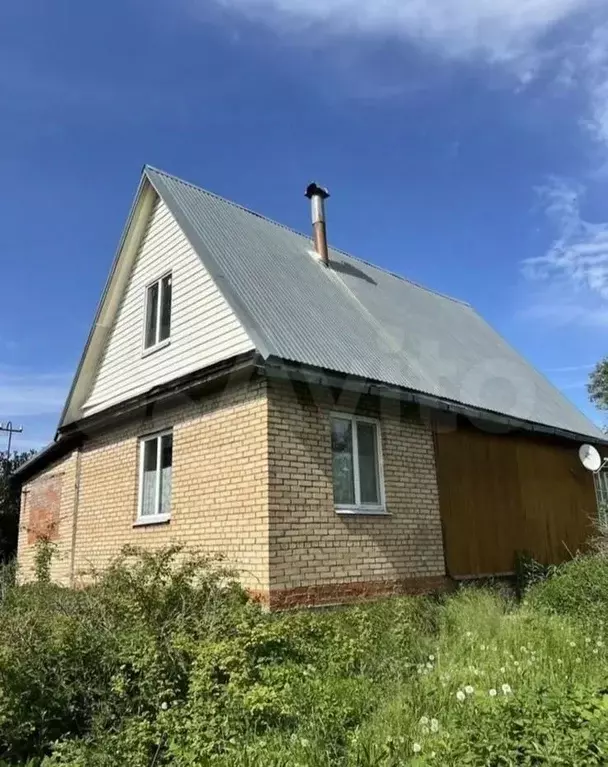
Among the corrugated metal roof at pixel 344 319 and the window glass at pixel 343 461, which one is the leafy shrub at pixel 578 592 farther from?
the window glass at pixel 343 461

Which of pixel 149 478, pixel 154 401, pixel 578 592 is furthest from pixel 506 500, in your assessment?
pixel 154 401

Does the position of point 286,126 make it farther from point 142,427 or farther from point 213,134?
point 142,427

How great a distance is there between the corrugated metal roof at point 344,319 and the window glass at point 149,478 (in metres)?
3.33

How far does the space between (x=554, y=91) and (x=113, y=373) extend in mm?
9368

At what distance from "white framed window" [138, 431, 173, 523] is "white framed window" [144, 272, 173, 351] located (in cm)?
176

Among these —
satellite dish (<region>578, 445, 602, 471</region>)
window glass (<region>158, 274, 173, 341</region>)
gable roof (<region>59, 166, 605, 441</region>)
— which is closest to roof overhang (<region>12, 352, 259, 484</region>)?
gable roof (<region>59, 166, 605, 441</region>)

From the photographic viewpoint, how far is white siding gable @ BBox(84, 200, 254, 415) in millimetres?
9078

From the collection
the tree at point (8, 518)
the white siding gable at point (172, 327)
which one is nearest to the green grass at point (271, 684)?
the white siding gable at point (172, 327)

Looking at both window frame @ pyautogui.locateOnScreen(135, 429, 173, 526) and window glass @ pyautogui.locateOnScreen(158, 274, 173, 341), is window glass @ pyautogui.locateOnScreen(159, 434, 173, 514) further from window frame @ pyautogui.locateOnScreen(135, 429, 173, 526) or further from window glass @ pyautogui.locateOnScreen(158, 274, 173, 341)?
window glass @ pyautogui.locateOnScreen(158, 274, 173, 341)

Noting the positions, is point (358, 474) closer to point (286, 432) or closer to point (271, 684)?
point (286, 432)

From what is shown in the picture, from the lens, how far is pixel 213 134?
10406 millimetres

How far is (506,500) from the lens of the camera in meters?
11.2

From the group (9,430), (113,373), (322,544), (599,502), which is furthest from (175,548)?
(9,430)

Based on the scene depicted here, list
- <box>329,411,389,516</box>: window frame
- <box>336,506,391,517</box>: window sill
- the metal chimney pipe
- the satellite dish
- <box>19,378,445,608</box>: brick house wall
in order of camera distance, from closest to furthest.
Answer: <box>19,378,445,608</box>: brick house wall < <box>336,506,391,517</box>: window sill < <box>329,411,389,516</box>: window frame < the satellite dish < the metal chimney pipe
